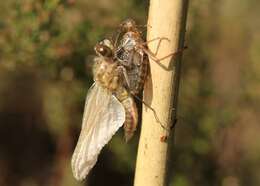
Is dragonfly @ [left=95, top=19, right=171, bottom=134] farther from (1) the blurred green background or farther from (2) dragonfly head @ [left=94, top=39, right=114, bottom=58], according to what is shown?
(1) the blurred green background

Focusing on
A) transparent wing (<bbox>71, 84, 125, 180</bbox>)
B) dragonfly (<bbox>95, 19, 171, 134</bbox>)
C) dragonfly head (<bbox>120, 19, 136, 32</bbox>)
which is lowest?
transparent wing (<bbox>71, 84, 125, 180</bbox>)

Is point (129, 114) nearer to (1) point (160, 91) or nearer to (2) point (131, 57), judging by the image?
(2) point (131, 57)

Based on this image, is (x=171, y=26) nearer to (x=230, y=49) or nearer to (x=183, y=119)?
(x=183, y=119)

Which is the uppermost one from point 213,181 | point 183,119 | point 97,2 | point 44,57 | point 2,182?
point 97,2

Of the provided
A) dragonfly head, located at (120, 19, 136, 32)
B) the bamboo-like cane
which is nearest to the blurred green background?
dragonfly head, located at (120, 19, 136, 32)

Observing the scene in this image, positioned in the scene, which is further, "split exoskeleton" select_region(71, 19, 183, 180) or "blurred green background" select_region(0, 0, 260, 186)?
"blurred green background" select_region(0, 0, 260, 186)

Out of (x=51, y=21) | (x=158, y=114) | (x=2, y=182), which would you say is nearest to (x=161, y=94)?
(x=158, y=114)
